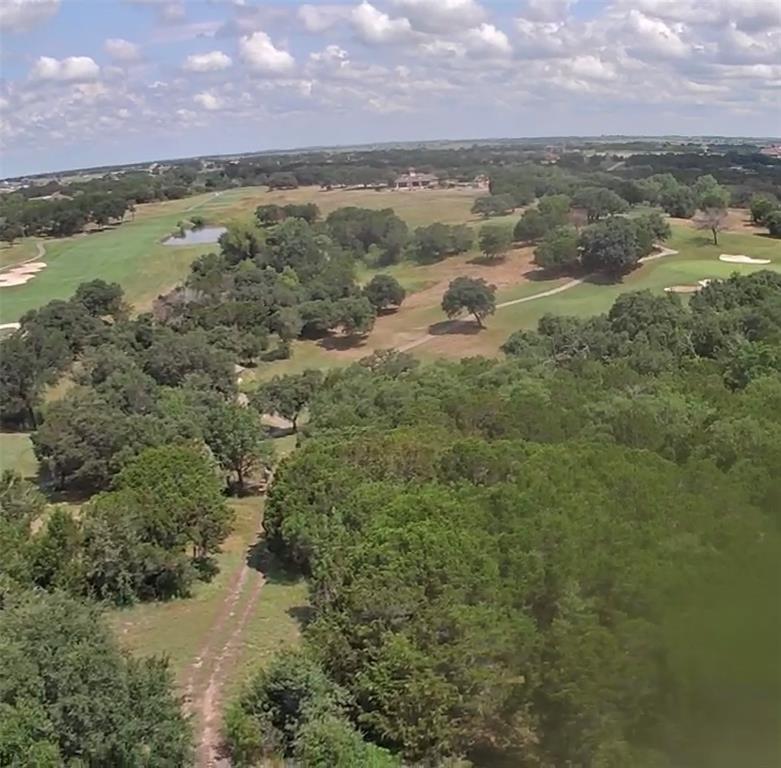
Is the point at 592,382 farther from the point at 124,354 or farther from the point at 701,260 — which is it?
the point at 701,260

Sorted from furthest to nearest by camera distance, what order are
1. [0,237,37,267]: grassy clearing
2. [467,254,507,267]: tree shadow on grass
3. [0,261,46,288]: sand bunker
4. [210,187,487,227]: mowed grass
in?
[210,187,487,227]: mowed grass → [0,237,37,267]: grassy clearing → [0,261,46,288]: sand bunker → [467,254,507,267]: tree shadow on grass

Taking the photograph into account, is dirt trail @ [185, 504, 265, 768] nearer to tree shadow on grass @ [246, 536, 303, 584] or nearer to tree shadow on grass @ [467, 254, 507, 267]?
tree shadow on grass @ [246, 536, 303, 584]

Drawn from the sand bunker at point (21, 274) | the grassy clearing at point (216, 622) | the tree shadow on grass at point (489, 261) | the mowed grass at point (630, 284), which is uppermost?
the sand bunker at point (21, 274)

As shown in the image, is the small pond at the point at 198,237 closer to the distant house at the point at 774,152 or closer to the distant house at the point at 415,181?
the distant house at the point at 415,181

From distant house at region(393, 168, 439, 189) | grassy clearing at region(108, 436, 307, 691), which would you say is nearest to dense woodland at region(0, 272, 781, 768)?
grassy clearing at region(108, 436, 307, 691)

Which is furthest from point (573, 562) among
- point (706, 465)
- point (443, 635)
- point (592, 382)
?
point (592, 382)

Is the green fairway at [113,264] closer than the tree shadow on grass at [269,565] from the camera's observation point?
No

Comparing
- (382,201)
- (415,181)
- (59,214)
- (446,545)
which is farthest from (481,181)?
(446,545)

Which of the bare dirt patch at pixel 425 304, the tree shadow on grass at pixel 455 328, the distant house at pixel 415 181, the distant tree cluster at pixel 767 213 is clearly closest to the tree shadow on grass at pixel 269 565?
the bare dirt patch at pixel 425 304
